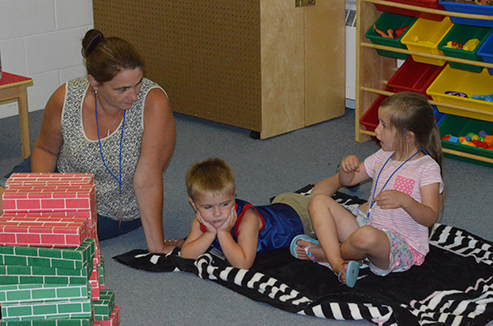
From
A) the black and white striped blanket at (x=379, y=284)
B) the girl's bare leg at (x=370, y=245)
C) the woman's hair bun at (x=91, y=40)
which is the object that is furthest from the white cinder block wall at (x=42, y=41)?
the girl's bare leg at (x=370, y=245)

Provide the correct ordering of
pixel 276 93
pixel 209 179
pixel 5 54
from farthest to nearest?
1. pixel 5 54
2. pixel 276 93
3. pixel 209 179

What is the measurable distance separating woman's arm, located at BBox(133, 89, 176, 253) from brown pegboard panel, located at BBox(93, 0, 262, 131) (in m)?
1.44

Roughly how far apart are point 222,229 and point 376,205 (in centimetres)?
57

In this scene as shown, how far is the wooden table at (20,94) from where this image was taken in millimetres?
3500

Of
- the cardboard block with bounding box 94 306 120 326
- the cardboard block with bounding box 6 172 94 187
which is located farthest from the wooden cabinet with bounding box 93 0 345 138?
the cardboard block with bounding box 94 306 120 326

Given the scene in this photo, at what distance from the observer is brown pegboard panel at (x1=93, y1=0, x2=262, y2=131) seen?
4.02 meters

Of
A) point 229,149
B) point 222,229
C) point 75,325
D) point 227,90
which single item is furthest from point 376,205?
point 227,90

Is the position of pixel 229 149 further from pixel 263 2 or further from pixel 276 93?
pixel 263 2

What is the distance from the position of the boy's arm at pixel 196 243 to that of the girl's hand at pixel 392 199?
2.01ft

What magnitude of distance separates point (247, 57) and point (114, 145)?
60.7 inches

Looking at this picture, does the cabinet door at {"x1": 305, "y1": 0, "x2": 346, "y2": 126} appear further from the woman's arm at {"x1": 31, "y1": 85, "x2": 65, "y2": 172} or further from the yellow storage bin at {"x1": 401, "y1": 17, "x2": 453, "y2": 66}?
the woman's arm at {"x1": 31, "y1": 85, "x2": 65, "y2": 172}

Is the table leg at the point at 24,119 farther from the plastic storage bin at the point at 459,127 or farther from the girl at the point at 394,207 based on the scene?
the plastic storage bin at the point at 459,127

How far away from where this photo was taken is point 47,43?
4762mm

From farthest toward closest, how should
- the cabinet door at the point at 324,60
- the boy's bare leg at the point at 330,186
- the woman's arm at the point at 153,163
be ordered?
the cabinet door at the point at 324,60 < the boy's bare leg at the point at 330,186 < the woman's arm at the point at 153,163
